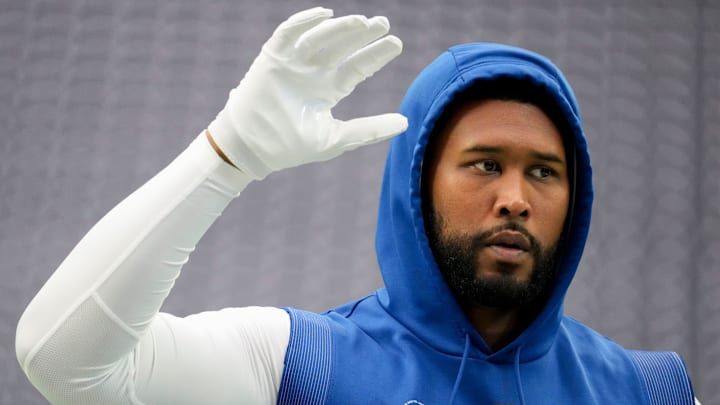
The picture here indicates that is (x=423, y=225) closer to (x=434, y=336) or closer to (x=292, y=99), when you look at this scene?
(x=434, y=336)

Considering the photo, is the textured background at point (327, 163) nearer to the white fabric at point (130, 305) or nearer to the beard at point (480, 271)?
the beard at point (480, 271)

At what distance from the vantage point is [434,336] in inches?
44.0

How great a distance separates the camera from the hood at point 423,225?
3.69 feet

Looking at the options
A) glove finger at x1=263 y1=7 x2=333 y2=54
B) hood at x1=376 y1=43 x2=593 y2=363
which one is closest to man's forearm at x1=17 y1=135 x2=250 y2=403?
glove finger at x1=263 y1=7 x2=333 y2=54

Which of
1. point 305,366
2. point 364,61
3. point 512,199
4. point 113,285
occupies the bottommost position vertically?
point 305,366

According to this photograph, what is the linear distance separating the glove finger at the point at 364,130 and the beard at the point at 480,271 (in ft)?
0.77

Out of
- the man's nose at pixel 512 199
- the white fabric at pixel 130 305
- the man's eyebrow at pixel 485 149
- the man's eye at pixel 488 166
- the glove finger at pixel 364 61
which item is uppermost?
the glove finger at pixel 364 61

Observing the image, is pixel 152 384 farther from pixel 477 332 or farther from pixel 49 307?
pixel 477 332

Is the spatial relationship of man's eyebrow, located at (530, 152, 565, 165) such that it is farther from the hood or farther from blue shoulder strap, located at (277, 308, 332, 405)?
blue shoulder strap, located at (277, 308, 332, 405)

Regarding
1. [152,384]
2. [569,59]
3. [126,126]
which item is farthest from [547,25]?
[152,384]

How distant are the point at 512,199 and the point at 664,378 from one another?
0.34 m

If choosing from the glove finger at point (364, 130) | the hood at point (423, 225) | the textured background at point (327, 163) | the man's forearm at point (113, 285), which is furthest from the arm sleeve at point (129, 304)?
the textured background at point (327, 163)

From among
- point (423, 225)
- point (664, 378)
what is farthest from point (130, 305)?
point (664, 378)

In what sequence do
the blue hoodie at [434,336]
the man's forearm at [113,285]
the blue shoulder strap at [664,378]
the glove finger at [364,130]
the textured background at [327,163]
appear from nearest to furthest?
1. the man's forearm at [113,285]
2. the glove finger at [364,130]
3. the blue hoodie at [434,336]
4. the blue shoulder strap at [664,378]
5. the textured background at [327,163]
